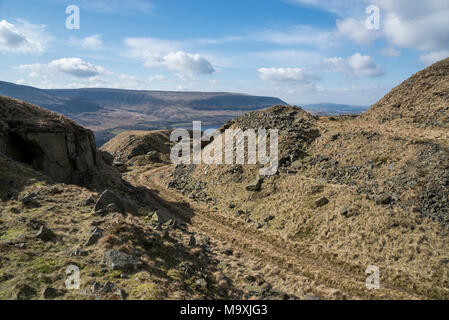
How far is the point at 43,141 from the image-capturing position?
86.4 ft

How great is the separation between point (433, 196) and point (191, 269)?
2000 centimetres

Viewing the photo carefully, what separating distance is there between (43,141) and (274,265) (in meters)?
24.6

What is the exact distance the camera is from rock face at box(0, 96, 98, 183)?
84.7 ft

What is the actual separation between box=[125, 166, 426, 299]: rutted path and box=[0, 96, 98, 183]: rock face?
12725mm

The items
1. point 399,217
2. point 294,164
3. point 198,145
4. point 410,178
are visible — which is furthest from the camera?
point 198,145

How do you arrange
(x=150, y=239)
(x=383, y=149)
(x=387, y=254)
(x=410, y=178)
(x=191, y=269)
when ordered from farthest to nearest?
1. (x=383, y=149)
2. (x=410, y=178)
3. (x=387, y=254)
4. (x=150, y=239)
5. (x=191, y=269)

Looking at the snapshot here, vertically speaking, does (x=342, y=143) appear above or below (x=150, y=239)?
above

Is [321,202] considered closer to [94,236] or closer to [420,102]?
[94,236]

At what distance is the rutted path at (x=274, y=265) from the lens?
16.1 meters

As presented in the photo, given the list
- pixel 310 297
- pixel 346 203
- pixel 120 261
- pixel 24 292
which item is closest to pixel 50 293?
pixel 24 292

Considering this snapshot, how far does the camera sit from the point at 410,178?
2377 cm

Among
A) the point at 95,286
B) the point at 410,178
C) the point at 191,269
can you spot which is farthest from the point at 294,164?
the point at 95,286

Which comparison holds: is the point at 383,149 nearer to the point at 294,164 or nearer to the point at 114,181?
the point at 294,164

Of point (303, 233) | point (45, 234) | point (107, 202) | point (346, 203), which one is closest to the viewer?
point (45, 234)
